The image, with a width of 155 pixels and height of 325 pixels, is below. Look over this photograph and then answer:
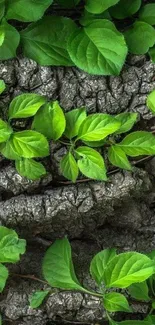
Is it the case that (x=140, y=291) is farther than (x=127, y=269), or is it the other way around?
(x=140, y=291)

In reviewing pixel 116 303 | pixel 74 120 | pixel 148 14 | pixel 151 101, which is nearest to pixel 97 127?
pixel 74 120

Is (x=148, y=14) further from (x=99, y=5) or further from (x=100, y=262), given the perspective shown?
(x=100, y=262)

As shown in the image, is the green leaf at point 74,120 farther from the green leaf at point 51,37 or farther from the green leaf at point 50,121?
the green leaf at point 51,37

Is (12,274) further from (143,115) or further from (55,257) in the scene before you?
(143,115)

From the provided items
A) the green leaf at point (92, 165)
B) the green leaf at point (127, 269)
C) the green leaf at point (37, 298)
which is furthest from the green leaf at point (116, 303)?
the green leaf at point (92, 165)

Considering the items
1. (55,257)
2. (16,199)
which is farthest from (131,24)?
(55,257)

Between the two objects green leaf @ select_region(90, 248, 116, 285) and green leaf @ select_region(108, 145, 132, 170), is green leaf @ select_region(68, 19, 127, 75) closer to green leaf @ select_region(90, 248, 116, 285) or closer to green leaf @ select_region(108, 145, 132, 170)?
green leaf @ select_region(108, 145, 132, 170)
